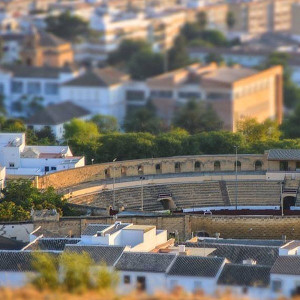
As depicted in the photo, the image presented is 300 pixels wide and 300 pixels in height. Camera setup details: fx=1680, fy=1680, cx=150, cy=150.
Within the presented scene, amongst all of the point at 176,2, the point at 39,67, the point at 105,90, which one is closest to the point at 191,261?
the point at 105,90

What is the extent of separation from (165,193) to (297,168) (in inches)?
249

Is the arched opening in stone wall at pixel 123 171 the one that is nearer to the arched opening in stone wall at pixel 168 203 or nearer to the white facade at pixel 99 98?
the arched opening in stone wall at pixel 168 203

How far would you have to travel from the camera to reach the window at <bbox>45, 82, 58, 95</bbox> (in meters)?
120

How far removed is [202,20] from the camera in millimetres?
164125

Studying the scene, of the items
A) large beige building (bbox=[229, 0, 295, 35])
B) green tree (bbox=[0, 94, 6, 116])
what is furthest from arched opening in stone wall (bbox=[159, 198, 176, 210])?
large beige building (bbox=[229, 0, 295, 35])

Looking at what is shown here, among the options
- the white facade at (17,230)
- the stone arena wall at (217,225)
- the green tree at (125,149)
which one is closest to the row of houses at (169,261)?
the white facade at (17,230)

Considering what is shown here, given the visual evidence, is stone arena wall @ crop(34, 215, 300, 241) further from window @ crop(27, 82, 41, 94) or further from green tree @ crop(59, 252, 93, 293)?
window @ crop(27, 82, 41, 94)

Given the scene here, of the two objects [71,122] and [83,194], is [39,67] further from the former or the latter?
[83,194]

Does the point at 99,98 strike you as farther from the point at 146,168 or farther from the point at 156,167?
the point at 146,168

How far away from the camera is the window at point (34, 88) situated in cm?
12025

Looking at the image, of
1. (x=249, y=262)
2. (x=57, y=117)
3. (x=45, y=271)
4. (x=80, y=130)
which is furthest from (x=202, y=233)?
(x=57, y=117)

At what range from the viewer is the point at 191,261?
2021 inches

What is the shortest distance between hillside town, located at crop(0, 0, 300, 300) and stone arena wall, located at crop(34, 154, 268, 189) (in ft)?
0.20

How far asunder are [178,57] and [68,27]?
707 inches
